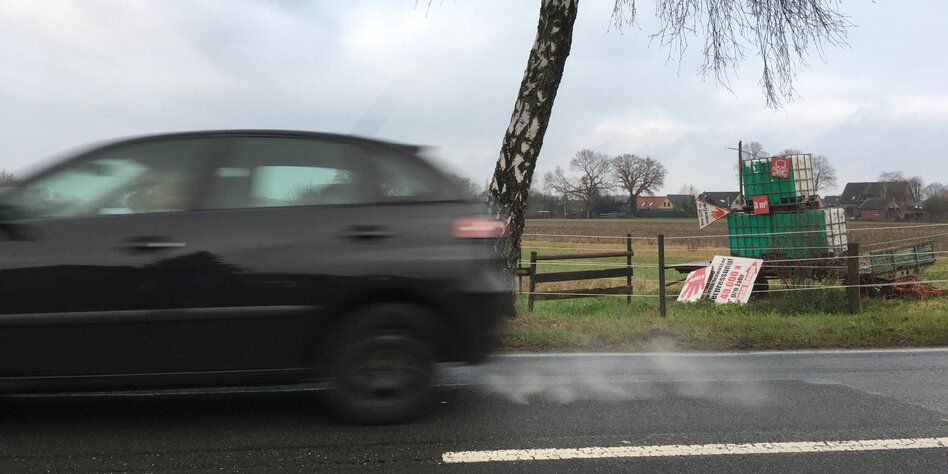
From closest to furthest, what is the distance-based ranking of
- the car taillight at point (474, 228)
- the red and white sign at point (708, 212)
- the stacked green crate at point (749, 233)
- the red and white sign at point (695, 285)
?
the car taillight at point (474, 228)
the red and white sign at point (695, 285)
the stacked green crate at point (749, 233)
the red and white sign at point (708, 212)

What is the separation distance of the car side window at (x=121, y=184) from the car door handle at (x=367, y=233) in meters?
0.90

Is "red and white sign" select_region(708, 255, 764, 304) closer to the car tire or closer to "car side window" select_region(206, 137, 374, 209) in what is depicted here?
the car tire

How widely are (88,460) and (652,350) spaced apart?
4667mm

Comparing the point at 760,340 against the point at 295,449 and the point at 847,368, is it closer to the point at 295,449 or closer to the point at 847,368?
the point at 847,368

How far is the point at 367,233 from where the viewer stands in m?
3.55

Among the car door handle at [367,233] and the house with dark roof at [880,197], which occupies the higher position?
the house with dark roof at [880,197]

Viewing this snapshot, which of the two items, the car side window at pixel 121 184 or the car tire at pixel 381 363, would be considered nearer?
the car side window at pixel 121 184

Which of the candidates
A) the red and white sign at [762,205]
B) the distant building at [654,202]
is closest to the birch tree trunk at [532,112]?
the red and white sign at [762,205]

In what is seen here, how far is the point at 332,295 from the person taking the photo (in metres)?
3.50

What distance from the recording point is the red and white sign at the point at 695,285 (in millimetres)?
10859

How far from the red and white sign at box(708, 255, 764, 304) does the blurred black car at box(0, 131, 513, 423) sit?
7.69 metres

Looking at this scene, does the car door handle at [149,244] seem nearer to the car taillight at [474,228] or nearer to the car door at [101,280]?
the car door at [101,280]

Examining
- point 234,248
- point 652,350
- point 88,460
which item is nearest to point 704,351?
point 652,350

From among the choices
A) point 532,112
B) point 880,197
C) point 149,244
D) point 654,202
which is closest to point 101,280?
point 149,244
